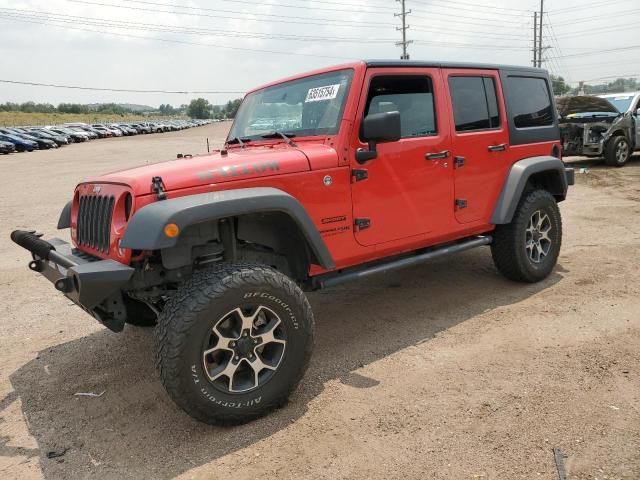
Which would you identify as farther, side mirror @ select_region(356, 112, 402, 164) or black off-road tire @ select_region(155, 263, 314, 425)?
side mirror @ select_region(356, 112, 402, 164)

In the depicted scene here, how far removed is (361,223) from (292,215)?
0.67 m

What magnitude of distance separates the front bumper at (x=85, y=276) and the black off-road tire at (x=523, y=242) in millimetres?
3465

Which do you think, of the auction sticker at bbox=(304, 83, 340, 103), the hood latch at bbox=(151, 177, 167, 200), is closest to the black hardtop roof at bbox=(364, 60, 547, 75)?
the auction sticker at bbox=(304, 83, 340, 103)

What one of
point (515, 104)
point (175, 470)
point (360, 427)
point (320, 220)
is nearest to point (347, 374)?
point (360, 427)

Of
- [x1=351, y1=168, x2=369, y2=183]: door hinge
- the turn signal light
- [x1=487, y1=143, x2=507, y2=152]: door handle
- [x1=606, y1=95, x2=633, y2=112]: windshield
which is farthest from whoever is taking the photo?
[x1=606, y1=95, x2=633, y2=112]: windshield

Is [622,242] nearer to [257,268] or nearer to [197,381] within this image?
[257,268]

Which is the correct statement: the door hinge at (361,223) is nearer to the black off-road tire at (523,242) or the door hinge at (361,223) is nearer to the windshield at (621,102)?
the black off-road tire at (523,242)

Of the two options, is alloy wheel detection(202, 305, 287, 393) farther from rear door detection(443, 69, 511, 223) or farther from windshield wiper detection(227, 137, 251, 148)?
rear door detection(443, 69, 511, 223)

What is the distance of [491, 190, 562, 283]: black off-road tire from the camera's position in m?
4.77

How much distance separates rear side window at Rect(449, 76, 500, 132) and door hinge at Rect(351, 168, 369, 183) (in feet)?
3.80

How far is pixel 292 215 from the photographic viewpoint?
3.09 meters

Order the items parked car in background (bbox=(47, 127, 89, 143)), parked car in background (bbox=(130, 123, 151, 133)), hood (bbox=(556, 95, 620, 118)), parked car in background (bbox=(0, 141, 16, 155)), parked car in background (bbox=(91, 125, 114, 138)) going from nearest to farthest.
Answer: hood (bbox=(556, 95, 620, 118)) < parked car in background (bbox=(0, 141, 16, 155)) < parked car in background (bbox=(47, 127, 89, 143)) < parked car in background (bbox=(91, 125, 114, 138)) < parked car in background (bbox=(130, 123, 151, 133))

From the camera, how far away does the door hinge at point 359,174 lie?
11.5 feet

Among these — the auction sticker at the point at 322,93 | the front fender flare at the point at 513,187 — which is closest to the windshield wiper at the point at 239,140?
the auction sticker at the point at 322,93
